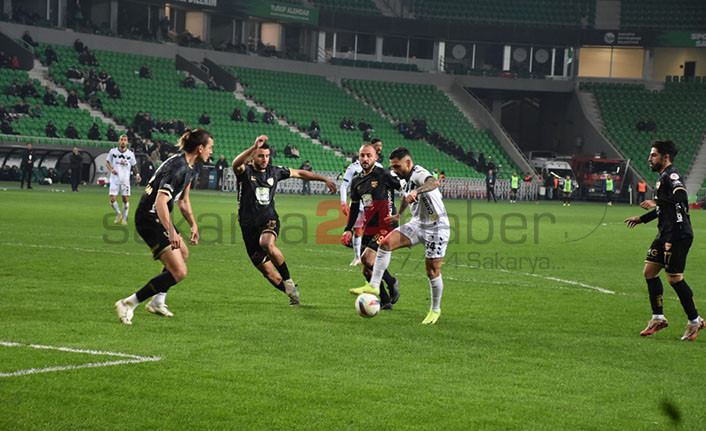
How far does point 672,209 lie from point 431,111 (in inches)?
2222

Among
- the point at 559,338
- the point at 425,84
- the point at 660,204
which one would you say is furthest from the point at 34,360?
the point at 425,84

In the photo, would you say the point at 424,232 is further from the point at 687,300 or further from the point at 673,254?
the point at 687,300

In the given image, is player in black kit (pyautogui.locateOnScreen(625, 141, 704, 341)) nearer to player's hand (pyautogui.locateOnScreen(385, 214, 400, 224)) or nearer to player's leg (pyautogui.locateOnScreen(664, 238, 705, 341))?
player's leg (pyautogui.locateOnScreen(664, 238, 705, 341))

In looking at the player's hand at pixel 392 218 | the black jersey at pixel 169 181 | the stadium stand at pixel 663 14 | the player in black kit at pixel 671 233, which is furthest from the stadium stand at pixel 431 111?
the black jersey at pixel 169 181

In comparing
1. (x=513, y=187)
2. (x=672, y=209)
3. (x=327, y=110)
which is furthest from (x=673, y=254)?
(x=327, y=110)

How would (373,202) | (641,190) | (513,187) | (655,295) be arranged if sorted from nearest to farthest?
(655,295) → (373,202) → (513,187) → (641,190)

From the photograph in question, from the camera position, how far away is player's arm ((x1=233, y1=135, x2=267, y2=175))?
10.3m

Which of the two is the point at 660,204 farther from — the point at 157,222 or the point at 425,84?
the point at 425,84

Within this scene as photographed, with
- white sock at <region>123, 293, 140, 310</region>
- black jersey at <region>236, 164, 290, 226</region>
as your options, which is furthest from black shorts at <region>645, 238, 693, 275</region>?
white sock at <region>123, 293, 140, 310</region>

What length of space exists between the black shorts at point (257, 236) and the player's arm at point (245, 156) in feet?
2.53

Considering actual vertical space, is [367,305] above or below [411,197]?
below

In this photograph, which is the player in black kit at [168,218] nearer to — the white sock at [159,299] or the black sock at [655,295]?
the white sock at [159,299]

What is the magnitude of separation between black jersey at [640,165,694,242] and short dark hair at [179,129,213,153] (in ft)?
17.2

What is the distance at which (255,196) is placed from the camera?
1177 cm
